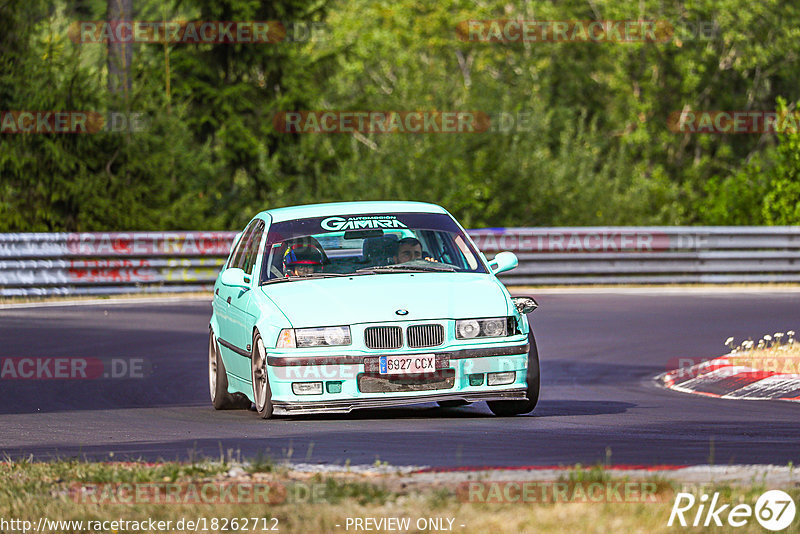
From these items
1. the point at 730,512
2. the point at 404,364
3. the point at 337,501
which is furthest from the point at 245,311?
the point at 730,512

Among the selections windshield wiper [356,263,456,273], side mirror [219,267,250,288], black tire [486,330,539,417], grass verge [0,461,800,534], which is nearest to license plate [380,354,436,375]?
black tire [486,330,539,417]

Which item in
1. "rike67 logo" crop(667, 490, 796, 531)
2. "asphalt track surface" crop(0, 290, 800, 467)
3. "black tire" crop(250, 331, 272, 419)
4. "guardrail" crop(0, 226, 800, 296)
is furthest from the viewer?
"guardrail" crop(0, 226, 800, 296)

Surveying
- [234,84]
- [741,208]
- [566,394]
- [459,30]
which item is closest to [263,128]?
[234,84]

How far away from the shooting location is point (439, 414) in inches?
460

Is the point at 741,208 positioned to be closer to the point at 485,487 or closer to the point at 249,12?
the point at 249,12

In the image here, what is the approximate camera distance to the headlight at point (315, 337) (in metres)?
10.6

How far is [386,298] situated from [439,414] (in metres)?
1.31

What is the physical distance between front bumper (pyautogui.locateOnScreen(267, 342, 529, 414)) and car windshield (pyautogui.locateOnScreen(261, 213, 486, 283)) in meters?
1.15

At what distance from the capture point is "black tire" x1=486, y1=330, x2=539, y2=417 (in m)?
11.0

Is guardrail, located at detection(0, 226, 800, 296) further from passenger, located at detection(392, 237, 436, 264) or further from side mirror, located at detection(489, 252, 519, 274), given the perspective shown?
passenger, located at detection(392, 237, 436, 264)

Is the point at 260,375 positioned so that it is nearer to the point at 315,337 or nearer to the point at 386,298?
the point at 315,337

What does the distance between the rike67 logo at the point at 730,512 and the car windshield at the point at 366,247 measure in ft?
17.6

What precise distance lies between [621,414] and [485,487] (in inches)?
193

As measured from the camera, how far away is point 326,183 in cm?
3338
